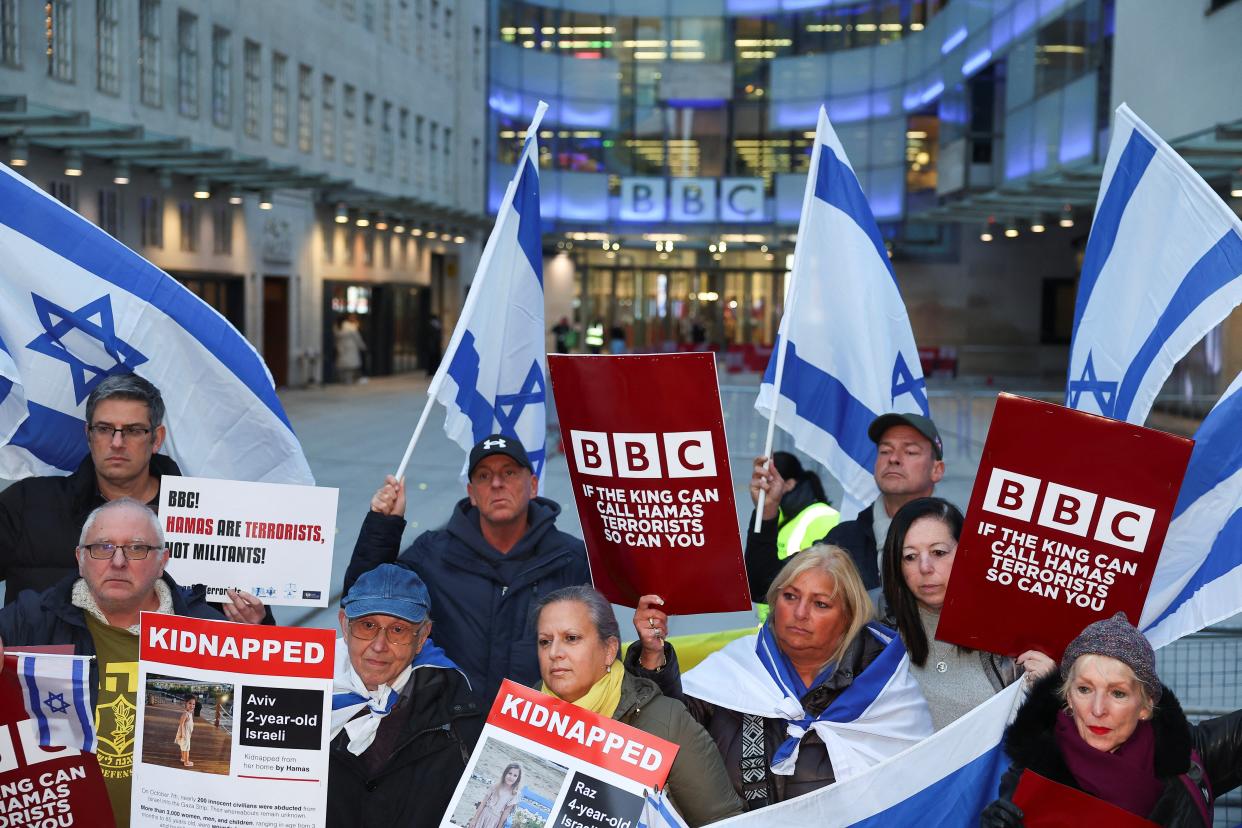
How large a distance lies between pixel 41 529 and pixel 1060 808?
138 inches

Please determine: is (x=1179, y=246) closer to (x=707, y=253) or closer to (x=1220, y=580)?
(x=1220, y=580)

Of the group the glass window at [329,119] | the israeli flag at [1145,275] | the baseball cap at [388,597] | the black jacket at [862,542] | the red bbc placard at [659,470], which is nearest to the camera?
the baseball cap at [388,597]

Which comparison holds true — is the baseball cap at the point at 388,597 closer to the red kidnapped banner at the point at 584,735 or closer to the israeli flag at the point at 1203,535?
the red kidnapped banner at the point at 584,735

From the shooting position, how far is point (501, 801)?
11.8 ft

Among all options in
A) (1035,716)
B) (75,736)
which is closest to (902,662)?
(1035,716)

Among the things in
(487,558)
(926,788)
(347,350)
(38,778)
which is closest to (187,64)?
(347,350)

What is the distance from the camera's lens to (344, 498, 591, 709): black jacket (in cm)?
502

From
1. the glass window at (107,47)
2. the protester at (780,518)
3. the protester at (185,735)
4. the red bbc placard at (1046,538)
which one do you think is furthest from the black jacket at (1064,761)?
the glass window at (107,47)

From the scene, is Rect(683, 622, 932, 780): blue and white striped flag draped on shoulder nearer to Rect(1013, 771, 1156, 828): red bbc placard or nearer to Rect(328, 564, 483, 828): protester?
Rect(1013, 771, 1156, 828): red bbc placard

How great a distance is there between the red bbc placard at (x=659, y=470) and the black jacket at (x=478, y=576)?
0.77 ft

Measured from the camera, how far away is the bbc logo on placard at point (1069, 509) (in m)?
4.39

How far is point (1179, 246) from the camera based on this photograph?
5.75 metres

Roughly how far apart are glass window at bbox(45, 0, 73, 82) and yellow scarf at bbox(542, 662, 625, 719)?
2205 centimetres

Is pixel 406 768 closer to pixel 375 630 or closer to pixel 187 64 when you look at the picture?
pixel 375 630
